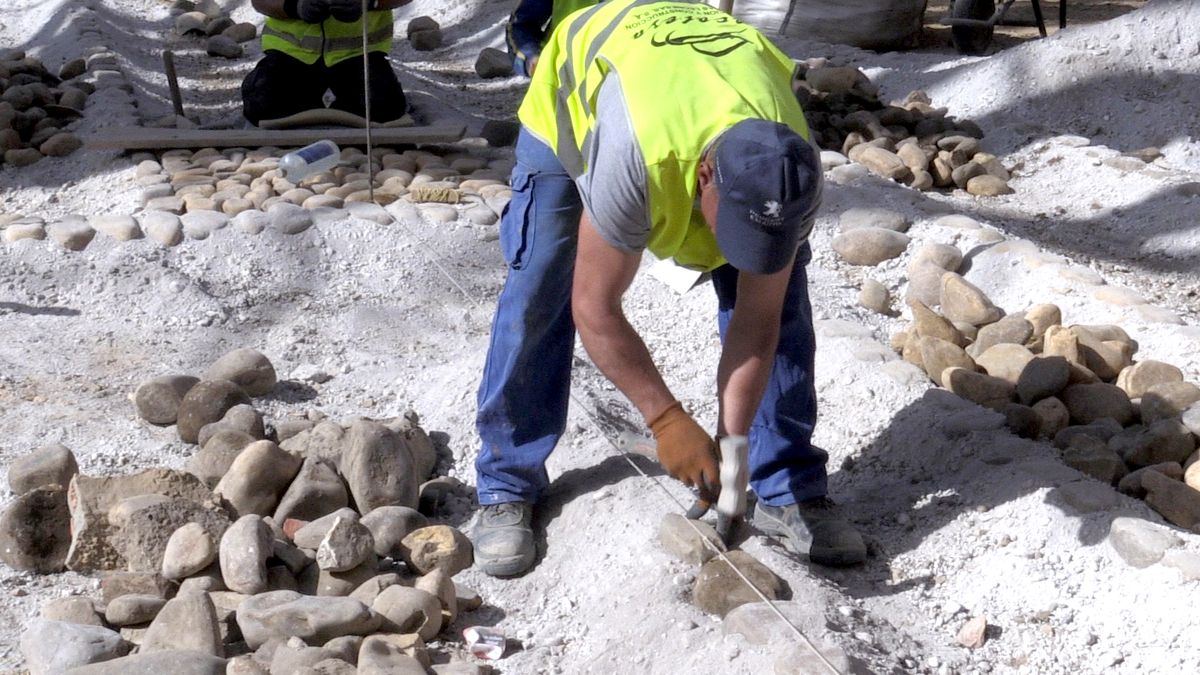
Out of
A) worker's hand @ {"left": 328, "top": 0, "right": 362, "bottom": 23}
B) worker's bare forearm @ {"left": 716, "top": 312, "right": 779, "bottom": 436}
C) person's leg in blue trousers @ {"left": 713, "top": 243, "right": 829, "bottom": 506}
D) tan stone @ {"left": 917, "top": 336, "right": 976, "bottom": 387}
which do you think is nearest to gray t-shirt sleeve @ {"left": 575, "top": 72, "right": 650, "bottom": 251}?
worker's bare forearm @ {"left": 716, "top": 312, "right": 779, "bottom": 436}

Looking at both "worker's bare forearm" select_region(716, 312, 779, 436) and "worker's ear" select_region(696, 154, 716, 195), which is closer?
"worker's ear" select_region(696, 154, 716, 195)

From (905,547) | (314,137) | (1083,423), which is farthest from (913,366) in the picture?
(314,137)

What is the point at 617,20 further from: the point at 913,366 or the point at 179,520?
the point at 913,366

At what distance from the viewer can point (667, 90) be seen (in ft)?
6.93

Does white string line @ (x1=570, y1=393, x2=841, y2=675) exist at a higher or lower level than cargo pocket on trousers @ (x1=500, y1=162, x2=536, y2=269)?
lower

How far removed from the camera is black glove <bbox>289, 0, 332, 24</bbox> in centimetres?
561

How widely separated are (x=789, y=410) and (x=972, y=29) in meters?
5.88

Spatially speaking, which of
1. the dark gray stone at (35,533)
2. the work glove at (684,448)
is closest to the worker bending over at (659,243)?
the work glove at (684,448)

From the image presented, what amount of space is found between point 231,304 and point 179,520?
5.31 ft

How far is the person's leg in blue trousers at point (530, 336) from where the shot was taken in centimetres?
253

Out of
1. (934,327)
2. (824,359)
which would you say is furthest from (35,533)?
(934,327)

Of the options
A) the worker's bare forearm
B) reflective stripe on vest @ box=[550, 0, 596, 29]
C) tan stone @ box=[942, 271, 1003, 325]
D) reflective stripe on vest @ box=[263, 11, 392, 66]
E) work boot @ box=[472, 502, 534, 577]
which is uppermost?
reflective stripe on vest @ box=[550, 0, 596, 29]

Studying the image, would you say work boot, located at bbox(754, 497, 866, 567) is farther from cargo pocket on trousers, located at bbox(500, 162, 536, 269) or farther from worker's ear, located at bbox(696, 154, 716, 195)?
worker's ear, located at bbox(696, 154, 716, 195)

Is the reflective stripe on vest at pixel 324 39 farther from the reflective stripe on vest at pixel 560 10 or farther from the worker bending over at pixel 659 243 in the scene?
the worker bending over at pixel 659 243
